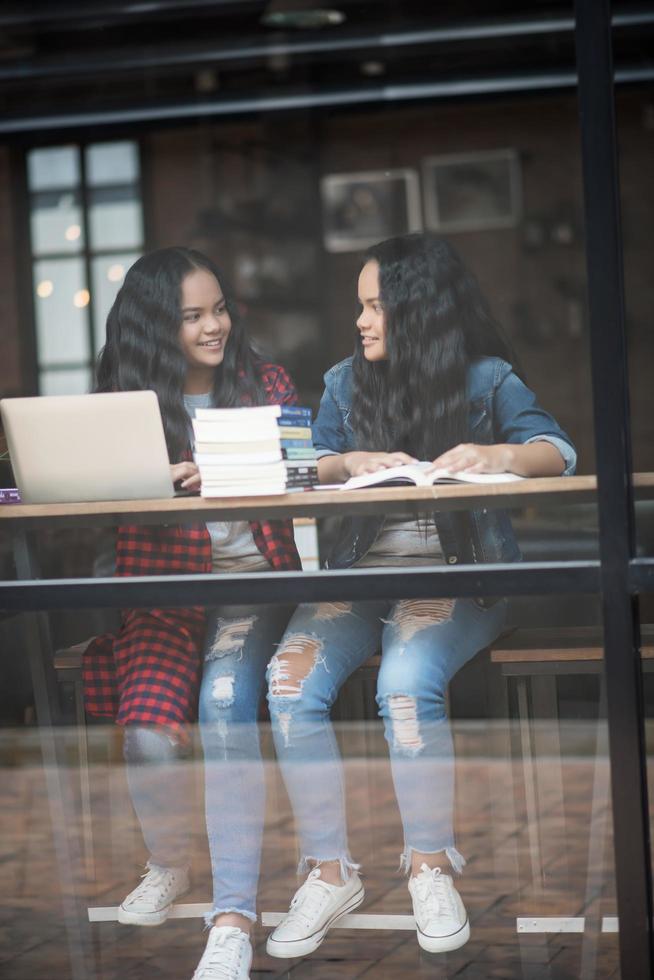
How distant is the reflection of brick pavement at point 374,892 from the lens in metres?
2.14

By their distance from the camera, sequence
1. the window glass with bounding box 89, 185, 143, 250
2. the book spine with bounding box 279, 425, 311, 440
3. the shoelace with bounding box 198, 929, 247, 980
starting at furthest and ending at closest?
1. the window glass with bounding box 89, 185, 143, 250
2. the book spine with bounding box 279, 425, 311, 440
3. the shoelace with bounding box 198, 929, 247, 980

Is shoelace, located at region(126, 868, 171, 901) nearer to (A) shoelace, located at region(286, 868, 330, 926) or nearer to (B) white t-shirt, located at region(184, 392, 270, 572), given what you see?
(A) shoelace, located at region(286, 868, 330, 926)

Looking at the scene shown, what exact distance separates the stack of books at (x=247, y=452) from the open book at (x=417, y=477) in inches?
4.2

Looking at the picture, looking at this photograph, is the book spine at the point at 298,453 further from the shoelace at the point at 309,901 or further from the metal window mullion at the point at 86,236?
the metal window mullion at the point at 86,236

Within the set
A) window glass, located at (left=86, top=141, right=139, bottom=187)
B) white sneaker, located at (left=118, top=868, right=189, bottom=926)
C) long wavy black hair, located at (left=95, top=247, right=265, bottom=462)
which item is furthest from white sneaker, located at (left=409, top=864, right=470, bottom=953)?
window glass, located at (left=86, top=141, right=139, bottom=187)

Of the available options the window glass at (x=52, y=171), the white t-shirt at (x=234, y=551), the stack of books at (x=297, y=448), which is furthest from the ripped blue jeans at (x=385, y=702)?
the window glass at (x=52, y=171)

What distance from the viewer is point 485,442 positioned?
2225 millimetres

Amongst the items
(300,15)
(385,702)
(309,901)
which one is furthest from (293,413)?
(300,15)

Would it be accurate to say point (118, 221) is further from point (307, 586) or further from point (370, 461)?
point (307, 586)

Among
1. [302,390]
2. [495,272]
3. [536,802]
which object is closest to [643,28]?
[495,272]

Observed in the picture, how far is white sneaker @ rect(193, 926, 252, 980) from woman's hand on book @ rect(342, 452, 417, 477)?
0.81 m

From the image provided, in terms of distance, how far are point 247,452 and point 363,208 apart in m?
6.30

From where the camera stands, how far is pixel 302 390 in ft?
26.2

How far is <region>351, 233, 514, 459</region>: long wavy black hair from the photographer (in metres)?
2.31
